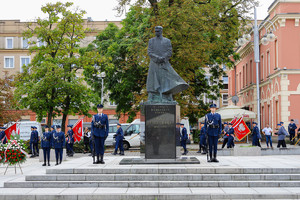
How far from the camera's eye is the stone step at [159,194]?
10703 millimetres

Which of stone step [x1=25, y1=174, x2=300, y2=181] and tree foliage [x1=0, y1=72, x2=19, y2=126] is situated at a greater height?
tree foliage [x1=0, y1=72, x2=19, y2=126]

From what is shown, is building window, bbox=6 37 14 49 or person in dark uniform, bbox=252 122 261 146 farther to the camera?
building window, bbox=6 37 14 49

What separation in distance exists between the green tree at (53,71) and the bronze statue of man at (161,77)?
16.9m

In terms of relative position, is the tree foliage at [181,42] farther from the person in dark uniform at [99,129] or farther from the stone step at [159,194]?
the stone step at [159,194]

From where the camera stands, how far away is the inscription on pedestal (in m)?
14.3

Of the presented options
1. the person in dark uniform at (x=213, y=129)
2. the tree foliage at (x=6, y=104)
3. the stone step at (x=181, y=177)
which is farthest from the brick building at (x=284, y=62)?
the stone step at (x=181, y=177)

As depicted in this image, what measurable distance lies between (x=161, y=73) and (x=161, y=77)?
144 mm

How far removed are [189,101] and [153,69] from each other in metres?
17.6

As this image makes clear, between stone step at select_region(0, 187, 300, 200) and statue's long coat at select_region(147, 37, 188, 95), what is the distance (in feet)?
14.4

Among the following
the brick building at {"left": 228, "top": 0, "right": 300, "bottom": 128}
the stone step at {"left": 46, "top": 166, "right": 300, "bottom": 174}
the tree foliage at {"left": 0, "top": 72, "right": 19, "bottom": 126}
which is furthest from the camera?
the brick building at {"left": 228, "top": 0, "right": 300, "bottom": 128}

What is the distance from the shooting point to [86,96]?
112ft

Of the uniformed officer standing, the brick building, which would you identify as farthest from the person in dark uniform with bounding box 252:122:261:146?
the brick building

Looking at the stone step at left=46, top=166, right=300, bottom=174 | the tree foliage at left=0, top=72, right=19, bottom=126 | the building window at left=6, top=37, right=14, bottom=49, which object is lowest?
the stone step at left=46, top=166, right=300, bottom=174

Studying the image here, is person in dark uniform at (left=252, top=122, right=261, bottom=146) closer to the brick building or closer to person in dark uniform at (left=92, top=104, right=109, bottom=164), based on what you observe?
the brick building
